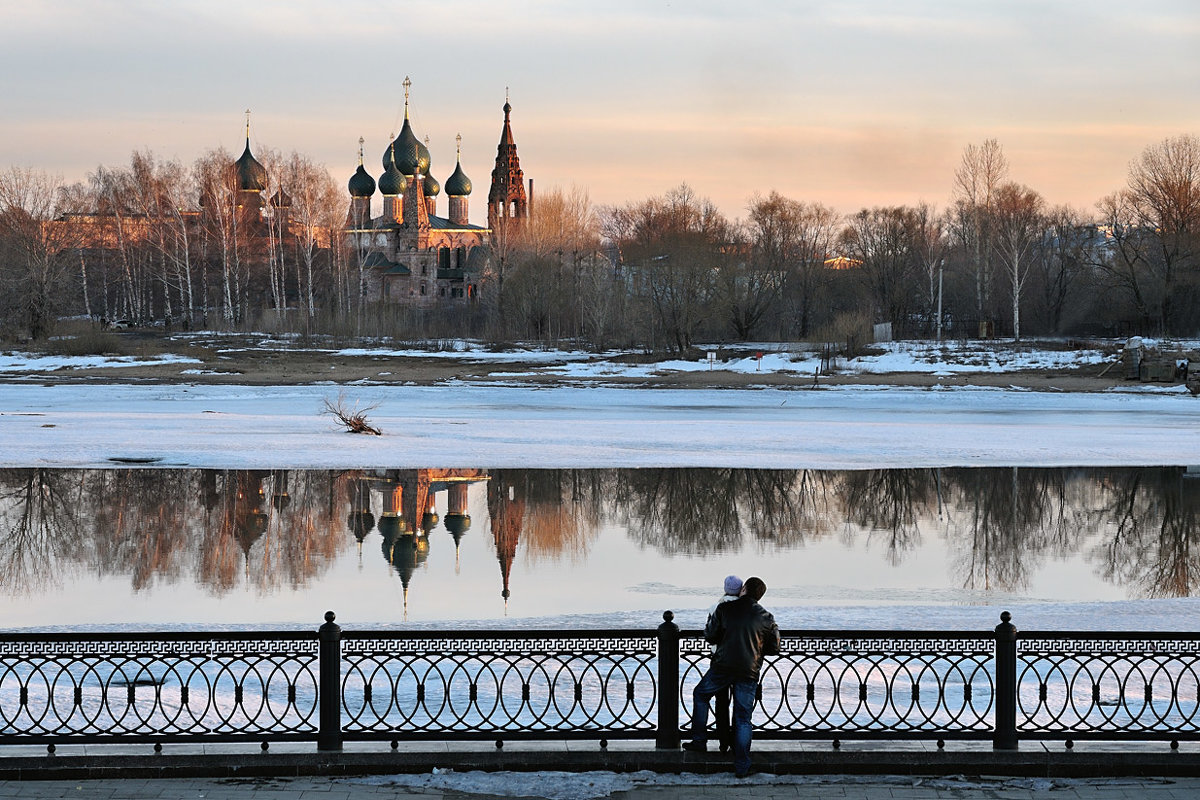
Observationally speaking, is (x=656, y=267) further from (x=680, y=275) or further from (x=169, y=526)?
(x=169, y=526)

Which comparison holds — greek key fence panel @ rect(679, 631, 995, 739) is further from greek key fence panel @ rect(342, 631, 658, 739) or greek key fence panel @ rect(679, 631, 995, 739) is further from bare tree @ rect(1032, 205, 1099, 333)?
bare tree @ rect(1032, 205, 1099, 333)

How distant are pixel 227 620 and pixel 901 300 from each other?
188ft

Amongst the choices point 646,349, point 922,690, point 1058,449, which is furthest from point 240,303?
point 922,690

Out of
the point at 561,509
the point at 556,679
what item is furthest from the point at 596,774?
the point at 561,509

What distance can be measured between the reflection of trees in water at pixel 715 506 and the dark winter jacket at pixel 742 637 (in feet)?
26.9

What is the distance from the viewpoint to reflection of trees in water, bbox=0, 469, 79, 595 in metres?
13.5

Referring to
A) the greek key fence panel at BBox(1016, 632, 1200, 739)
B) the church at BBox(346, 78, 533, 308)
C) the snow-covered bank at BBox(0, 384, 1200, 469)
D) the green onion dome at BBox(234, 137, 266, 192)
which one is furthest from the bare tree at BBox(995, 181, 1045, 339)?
the greek key fence panel at BBox(1016, 632, 1200, 739)

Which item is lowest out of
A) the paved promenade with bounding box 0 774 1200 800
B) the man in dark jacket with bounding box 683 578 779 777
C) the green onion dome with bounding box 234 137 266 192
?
the paved promenade with bounding box 0 774 1200 800

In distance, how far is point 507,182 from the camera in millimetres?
90688

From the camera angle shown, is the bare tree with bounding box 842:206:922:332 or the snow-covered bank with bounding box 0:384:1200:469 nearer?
the snow-covered bank with bounding box 0:384:1200:469

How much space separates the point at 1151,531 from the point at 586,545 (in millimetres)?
7571

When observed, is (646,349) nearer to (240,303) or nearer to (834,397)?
(834,397)

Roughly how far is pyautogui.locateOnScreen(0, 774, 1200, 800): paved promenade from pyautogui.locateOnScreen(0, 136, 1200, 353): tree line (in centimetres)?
4559

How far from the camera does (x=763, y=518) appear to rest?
17844mm
